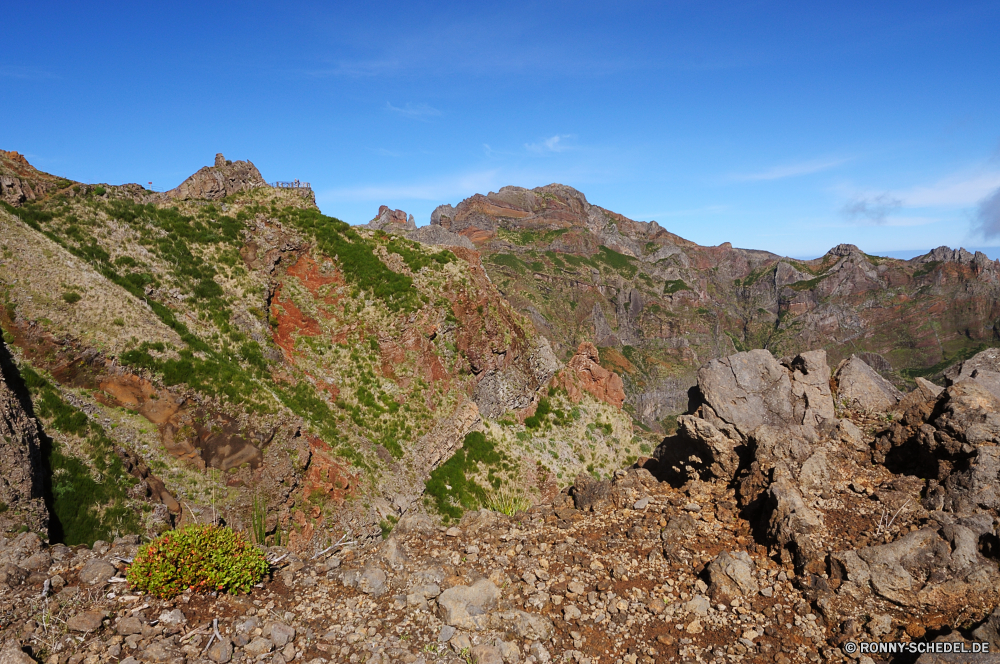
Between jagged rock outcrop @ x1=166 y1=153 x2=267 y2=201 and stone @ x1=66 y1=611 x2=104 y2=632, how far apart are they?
116 ft

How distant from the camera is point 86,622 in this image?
351 inches

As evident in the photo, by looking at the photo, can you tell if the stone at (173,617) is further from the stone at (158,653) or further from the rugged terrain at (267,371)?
the rugged terrain at (267,371)

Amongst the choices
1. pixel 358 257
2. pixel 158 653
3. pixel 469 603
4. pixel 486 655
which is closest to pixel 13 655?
pixel 158 653

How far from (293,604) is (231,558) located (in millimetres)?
1603

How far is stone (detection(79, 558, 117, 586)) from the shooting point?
10.0 m

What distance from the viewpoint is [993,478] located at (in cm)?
998

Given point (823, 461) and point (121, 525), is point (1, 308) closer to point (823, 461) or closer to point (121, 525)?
point (121, 525)

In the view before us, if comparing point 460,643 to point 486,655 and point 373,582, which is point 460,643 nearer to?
point 486,655

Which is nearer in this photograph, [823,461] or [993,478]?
[993,478]

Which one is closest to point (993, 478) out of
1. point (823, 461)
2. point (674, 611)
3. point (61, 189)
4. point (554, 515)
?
point (823, 461)

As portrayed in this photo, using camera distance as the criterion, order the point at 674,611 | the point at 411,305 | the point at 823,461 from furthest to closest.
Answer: the point at 411,305
the point at 823,461
the point at 674,611

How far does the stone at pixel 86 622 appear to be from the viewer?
8844mm

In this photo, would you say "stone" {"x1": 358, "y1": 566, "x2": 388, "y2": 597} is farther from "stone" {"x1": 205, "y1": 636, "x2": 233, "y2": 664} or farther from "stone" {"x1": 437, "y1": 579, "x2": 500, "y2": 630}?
"stone" {"x1": 205, "y1": 636, "x2": 233, "y2": 664}

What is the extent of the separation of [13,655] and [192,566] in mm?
2592
